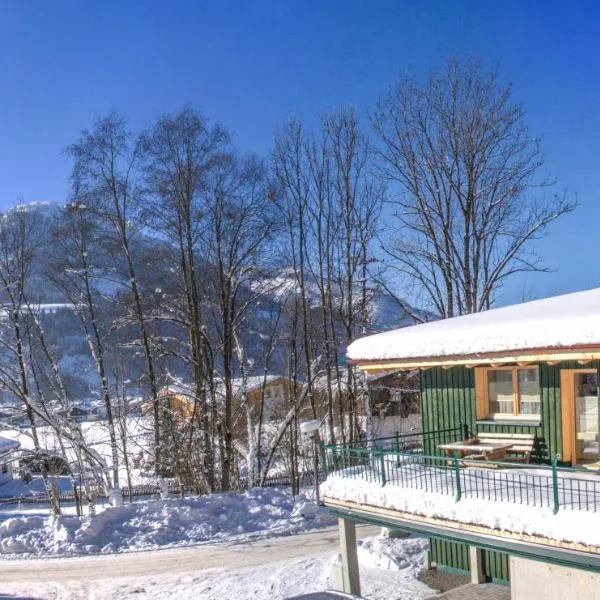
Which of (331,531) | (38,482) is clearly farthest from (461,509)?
(38,482)

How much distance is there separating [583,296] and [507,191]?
1107cm

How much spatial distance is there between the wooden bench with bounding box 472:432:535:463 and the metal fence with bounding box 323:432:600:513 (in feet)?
1.88

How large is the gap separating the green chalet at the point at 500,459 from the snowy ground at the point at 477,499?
0.02 metres

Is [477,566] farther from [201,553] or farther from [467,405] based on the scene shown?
[201,553]

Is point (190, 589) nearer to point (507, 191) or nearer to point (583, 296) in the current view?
point (583, 296)

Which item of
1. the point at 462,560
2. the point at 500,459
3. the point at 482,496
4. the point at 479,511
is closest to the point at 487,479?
the point at 482,496

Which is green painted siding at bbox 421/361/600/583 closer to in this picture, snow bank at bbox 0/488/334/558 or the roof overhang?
the roof overhang

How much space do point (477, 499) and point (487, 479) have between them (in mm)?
778

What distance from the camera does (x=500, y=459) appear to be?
10.8 metres

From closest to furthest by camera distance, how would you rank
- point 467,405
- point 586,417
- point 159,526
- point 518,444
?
point 586,417
point 518,444
point 467,405
point 159,526

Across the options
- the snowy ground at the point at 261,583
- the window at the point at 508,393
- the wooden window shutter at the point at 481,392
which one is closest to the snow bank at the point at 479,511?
the wooden window shutter at the point at 481,392

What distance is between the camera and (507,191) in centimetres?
2212

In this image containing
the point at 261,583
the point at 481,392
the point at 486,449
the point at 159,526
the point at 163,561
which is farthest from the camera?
the point at 159,526

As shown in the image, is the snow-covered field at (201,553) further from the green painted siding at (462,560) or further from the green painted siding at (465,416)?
the green painted siding at (465,416)
